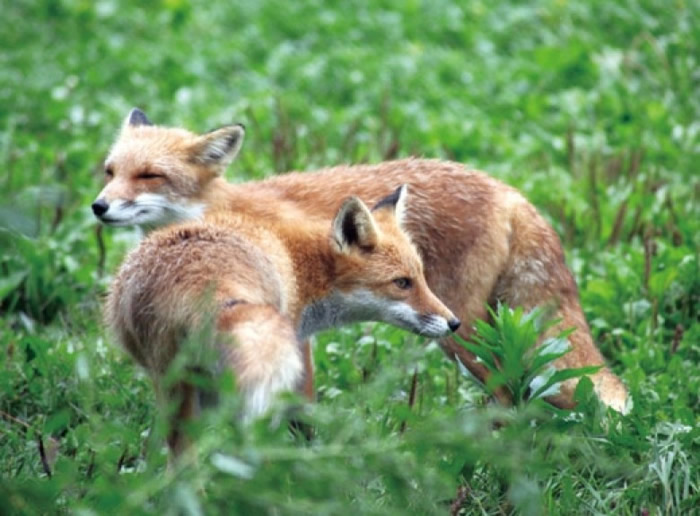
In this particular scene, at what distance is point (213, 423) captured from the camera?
359cm

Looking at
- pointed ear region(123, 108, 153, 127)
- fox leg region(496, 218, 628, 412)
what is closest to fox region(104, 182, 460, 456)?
fox leg region(496, 218, 628, 412)

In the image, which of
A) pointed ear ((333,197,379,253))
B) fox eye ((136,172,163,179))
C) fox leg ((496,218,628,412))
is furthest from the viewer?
fox eye ((136,172,163,179))

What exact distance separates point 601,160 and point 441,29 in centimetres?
374

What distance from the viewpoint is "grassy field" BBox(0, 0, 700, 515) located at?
3.65 meters

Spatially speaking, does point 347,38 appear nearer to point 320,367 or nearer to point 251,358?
point 320,367

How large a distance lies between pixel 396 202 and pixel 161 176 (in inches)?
60.6

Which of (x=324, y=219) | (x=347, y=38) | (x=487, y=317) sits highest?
(x=324, y=219)

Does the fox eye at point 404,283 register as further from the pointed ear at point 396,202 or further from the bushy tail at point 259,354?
the bushy tail at point 259,354

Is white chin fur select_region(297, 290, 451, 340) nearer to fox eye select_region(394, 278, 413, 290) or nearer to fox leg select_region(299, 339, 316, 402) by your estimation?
fox eye select_region(394, 278, 413, 290)

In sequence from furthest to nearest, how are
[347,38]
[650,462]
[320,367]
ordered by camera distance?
[347,38] → [320,367] → [650,462]

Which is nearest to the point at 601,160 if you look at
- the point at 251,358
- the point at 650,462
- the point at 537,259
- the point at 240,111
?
the point at 240,111

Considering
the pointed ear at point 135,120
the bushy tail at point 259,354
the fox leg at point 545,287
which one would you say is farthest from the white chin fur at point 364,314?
the pointed ear at point 135,120

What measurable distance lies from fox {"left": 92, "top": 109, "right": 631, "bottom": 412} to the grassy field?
33 cm

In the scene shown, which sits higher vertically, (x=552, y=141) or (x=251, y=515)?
(x=251, y=515)
